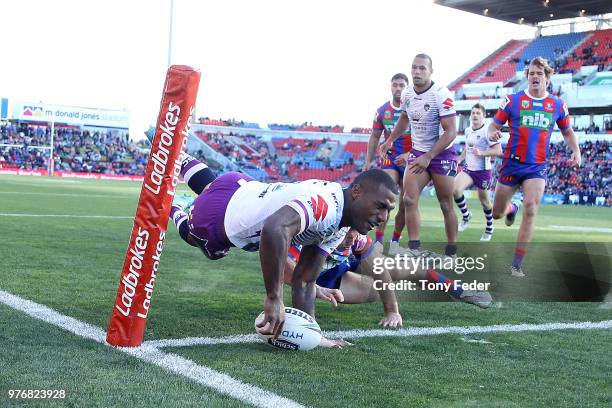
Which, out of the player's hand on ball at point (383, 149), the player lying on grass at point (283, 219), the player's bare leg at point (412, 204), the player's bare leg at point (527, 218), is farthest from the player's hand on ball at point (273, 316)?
the player's hand on ball at point (383, 149)

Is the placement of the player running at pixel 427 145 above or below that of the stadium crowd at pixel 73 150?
above

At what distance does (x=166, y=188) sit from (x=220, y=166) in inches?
1880

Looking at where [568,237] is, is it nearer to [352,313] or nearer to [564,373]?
[352,313]

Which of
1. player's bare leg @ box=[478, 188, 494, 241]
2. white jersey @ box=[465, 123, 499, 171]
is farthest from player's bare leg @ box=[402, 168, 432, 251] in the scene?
white jersey @ box=[465, 123, 499, 171]

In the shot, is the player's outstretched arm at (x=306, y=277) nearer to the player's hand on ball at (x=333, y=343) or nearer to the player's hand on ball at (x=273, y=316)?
the player's hand on ball at (x=333, y=343)

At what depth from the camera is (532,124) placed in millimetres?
7930

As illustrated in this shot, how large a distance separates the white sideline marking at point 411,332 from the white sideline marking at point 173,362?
0.78ft

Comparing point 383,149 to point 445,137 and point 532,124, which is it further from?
point 532,124

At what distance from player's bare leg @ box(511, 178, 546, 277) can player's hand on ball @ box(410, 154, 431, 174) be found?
109 cm

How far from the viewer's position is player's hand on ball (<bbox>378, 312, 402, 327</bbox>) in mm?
4668

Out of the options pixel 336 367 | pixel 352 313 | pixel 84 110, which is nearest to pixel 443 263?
pixel 352 313

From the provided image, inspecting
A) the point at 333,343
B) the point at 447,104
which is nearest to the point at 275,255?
the point at 333,343

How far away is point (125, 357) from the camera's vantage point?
11.5ft

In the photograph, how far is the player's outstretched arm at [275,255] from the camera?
10.9 feet
